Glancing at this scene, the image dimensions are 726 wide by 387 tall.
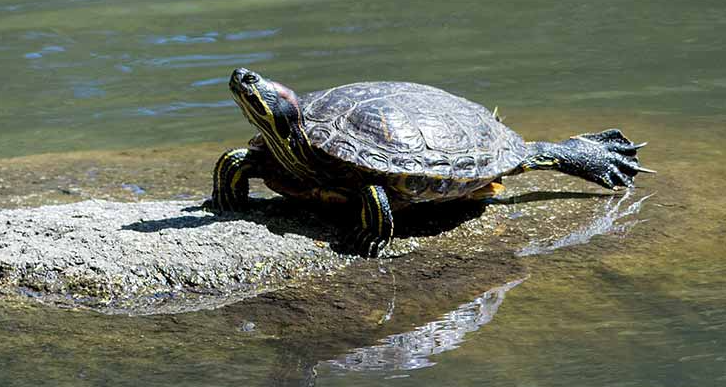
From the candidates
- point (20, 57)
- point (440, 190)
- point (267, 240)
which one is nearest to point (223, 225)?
point (267, 240)

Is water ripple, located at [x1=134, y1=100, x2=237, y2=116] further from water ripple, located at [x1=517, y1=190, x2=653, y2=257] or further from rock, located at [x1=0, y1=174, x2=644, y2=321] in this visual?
water ripple, located at [x1=517, y1=190, x2=653, y2=257]

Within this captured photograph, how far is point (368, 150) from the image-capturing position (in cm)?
505

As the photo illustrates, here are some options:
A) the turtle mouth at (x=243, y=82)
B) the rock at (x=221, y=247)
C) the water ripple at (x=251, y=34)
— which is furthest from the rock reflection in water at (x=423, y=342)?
the water ripple at (x=251, y=34)

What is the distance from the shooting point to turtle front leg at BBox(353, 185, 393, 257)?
16.5 ft

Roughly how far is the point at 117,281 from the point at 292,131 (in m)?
1.20

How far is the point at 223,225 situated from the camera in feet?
16.9

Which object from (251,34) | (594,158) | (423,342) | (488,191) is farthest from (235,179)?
(251,34)

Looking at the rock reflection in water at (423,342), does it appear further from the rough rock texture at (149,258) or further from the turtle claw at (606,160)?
the turtle claw at (606,160)

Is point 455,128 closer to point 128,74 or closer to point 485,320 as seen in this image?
point 485,320

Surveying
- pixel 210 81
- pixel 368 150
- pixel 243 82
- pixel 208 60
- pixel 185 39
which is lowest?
pixel 210 81

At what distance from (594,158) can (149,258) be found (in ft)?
9.56

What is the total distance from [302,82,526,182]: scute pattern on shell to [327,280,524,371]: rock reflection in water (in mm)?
839

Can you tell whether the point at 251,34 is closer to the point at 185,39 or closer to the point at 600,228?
the point at 185,39

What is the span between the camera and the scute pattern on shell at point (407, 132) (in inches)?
200
